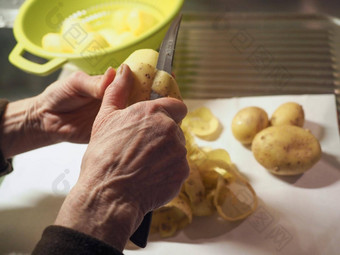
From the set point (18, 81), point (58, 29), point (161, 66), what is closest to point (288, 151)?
point (161, 66)

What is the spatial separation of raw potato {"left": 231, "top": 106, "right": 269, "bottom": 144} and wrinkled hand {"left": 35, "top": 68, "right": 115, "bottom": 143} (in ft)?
1.24

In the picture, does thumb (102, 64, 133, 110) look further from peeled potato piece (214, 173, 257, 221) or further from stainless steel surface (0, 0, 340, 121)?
stainless steel surface (0, 0, 340, 121)

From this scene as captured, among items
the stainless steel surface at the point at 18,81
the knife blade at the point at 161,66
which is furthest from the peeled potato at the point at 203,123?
the stainless steel surface at the point at 18,81

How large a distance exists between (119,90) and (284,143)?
452mm

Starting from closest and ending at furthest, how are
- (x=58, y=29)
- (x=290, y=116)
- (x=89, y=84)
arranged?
(x=89, y=84)
(x=290, y=116)
(x=58, y=29)

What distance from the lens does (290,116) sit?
2.99 ft

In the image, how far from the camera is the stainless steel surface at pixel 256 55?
110 cm

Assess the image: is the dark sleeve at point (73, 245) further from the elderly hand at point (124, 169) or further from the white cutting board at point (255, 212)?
the white cutting board at point (255, 212)

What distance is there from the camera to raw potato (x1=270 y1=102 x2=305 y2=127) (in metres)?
0.91

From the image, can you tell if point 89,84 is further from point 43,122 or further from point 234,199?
point 234,199

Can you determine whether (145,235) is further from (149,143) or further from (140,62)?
(140,62)

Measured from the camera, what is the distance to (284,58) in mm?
1147

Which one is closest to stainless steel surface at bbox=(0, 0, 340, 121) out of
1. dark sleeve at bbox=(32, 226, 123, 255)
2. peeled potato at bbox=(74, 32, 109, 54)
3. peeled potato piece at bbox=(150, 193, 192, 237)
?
peeled potato at bbox=(74, 32, 109, 54)

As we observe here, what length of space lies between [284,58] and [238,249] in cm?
67
